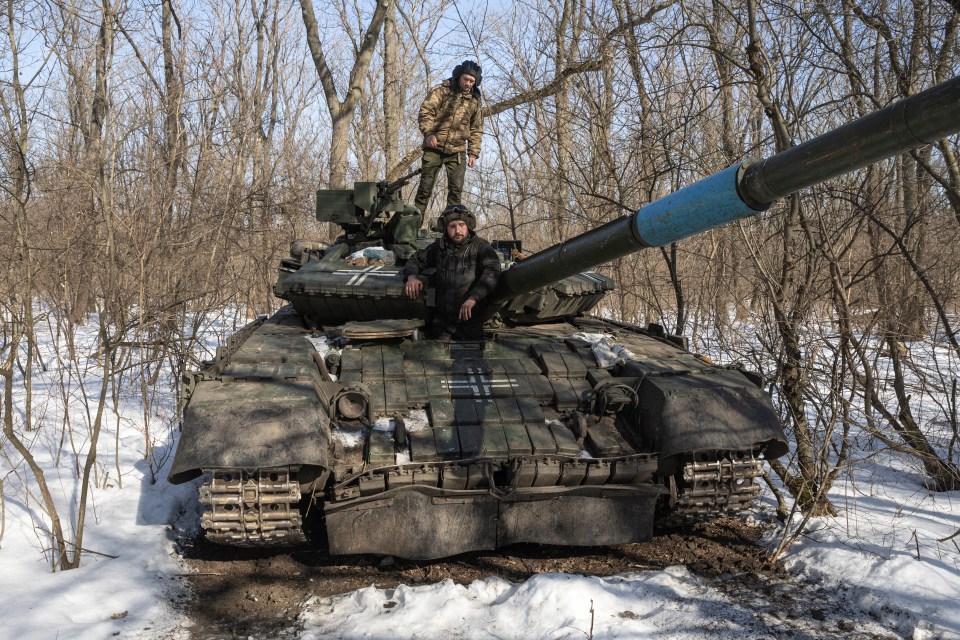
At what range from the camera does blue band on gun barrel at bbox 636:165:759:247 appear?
3367mm

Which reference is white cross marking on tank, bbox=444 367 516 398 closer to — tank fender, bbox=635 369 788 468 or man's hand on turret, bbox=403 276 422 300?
man's hand on turret, bbox=403 276 422 300

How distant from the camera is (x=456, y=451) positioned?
15.6 ft

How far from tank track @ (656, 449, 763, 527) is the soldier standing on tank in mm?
4957

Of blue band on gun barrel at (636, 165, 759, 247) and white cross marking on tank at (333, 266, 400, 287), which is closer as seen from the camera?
blue band on gun barrel at (636, 165, 759, 247)

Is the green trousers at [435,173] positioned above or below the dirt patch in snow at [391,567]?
above

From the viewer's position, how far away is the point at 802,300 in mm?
6066

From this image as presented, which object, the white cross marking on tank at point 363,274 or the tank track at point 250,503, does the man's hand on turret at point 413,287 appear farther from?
the tank track at point 250,503

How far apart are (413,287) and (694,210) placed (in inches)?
115

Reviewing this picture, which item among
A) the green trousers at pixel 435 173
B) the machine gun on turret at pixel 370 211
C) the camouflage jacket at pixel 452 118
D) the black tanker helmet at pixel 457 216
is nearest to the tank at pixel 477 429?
the black tanker helmet at pixel 457 216

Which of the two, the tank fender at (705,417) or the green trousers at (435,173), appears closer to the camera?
the tank fender at (705,417)

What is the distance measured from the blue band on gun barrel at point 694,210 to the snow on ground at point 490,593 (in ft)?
6.34

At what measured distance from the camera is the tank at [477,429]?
14.3ft

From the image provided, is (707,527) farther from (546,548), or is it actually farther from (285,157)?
(285,157)

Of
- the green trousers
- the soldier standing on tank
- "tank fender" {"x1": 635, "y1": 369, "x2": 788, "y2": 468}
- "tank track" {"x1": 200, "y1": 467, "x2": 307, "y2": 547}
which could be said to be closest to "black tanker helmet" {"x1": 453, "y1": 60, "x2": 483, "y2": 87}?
A: the soldier standing on tank
